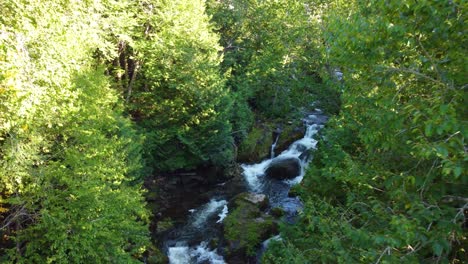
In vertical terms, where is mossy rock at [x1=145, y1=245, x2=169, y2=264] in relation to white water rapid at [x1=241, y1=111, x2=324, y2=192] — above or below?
above

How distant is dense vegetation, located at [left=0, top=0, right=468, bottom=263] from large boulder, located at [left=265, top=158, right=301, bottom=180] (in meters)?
2.66

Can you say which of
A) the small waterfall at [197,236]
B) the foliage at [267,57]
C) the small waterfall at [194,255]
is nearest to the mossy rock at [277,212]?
the small waterfall at [197,236]

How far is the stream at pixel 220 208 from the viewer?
13570 mm

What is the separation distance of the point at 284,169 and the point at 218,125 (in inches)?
171

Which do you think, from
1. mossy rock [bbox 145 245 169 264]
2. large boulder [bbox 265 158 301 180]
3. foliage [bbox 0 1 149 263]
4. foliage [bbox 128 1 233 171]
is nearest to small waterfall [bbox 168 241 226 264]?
mossy rock [bbox 145 245 169 264]

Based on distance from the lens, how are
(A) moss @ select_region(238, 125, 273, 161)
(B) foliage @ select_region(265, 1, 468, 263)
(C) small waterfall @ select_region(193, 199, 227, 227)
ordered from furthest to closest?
(A) moss @ select_region(238, 125, 273, 161), (C) small waterfall @ select_region(193, 199, 227, 227), (B) foliage @ select_region(265, 1, 468, 263)

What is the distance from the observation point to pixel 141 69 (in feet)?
60.7

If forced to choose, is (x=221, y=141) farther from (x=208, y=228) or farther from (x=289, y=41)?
(x=289, y=41)

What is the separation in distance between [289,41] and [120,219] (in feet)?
40.0

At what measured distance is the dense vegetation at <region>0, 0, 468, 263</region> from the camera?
4578 millimetres

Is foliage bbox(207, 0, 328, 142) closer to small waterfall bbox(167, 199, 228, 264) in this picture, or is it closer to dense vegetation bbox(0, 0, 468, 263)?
dense vegetation bbox(0, 0, 468, 263)

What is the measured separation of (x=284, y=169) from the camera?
19.3m

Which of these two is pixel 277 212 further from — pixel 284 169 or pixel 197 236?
pixel 284 169

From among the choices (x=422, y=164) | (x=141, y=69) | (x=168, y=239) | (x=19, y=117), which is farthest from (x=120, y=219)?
(x=141, y=69)
